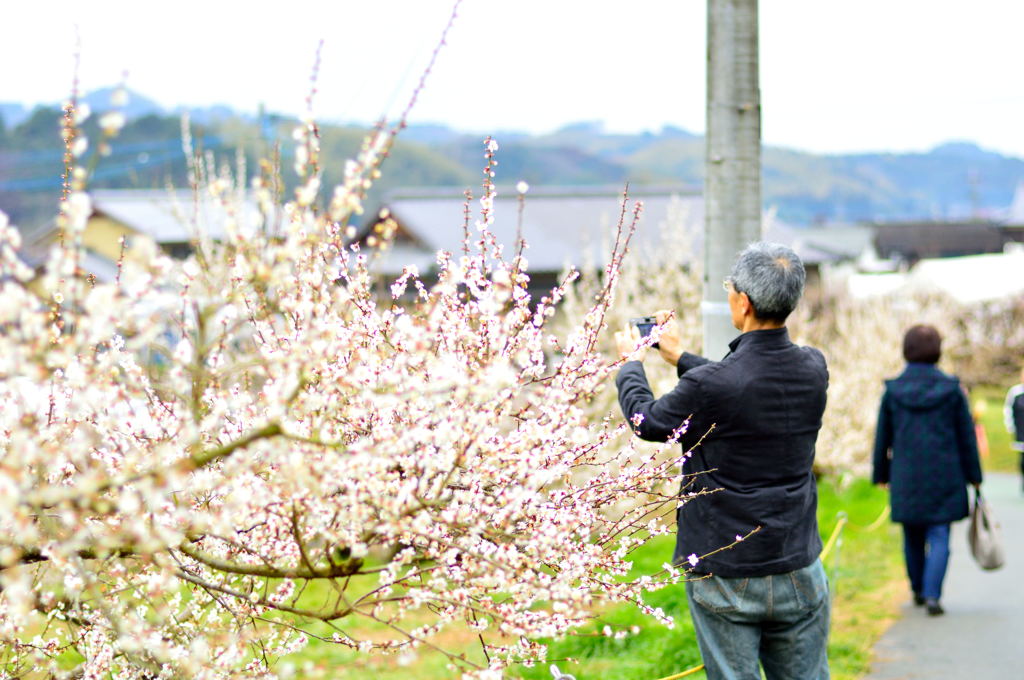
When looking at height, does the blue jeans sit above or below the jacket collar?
below

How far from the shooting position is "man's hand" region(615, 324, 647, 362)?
3357 millimetres

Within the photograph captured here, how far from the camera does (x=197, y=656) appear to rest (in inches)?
81.1

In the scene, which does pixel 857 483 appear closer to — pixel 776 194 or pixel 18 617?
pixel 18 617

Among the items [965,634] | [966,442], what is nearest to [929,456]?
[966,442]

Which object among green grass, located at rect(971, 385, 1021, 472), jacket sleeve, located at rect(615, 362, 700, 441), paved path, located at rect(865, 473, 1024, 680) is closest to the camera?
jacket sleeve, located at rect(615, 362, 700, 441)

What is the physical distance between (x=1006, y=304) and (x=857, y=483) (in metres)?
12.1

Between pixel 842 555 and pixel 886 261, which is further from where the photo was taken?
pixel 886 261

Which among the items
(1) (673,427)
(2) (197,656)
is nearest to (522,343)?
(1) (673,427)

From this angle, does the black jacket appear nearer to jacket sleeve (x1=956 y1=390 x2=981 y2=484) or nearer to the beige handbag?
jacket sleeve (x1=956 y1=390 x2=981 y2=484)

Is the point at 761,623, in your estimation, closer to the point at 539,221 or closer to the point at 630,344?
the point at 630,344

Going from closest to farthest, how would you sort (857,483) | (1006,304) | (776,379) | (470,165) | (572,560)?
(572,560) → (776,379) → (857,483) → (1006,304) → (470,165)

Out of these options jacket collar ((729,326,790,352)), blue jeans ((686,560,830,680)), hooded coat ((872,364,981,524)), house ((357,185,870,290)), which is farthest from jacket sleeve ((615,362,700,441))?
house ((357,185,870,290))

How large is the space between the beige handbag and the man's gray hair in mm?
4208

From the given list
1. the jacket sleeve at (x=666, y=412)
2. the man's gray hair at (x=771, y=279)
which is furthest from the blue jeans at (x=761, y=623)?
the man's gray hair at (x=771, y=279)
